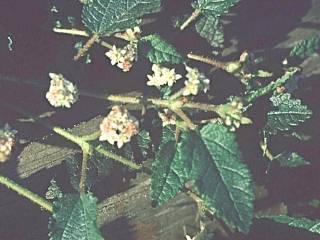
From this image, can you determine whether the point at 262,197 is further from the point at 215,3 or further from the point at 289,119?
the point at 215,3

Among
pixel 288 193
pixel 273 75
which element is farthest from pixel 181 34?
pixel 288 193

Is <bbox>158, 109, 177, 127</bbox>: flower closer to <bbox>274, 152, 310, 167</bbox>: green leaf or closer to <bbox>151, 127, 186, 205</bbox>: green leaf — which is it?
<bbox>151, 127, 186, 205</bbox>: green leaf

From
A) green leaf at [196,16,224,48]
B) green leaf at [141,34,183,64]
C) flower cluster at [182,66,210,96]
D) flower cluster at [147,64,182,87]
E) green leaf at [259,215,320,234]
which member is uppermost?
green leaf at [196,16,224,48]

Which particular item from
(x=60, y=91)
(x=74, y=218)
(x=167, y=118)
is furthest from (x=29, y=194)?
(x=167, y=118)

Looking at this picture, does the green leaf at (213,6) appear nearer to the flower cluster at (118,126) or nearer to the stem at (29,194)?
the flower cluster at (118,126)

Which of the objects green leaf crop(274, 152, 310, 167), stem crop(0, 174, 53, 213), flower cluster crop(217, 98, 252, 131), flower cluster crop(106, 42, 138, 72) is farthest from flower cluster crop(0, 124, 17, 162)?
green leaf crop(274, 152, 310, 167)

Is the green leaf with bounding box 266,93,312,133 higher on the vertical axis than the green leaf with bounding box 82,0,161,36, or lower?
lower
